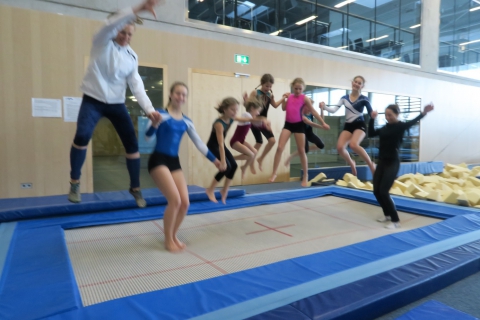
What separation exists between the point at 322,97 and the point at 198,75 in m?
2.98

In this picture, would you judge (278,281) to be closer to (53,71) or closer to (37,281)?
(37,281)

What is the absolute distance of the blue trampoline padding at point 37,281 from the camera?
150 cm

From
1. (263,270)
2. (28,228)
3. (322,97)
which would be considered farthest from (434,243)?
(322,97)

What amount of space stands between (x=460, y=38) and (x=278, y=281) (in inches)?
488

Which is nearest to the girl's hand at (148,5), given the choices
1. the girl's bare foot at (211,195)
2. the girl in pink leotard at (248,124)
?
the girl in pink leotard at (248,124)

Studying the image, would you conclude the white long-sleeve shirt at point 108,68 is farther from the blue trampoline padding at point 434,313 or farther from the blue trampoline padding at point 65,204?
the blue trampoline padding at point 434,313

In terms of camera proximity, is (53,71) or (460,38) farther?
(460,38)

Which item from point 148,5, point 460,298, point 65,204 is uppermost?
point 148,5

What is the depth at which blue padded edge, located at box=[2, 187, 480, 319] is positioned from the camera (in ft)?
4.94

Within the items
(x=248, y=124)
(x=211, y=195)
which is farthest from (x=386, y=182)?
(x=211, y=195)

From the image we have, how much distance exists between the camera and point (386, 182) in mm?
3459

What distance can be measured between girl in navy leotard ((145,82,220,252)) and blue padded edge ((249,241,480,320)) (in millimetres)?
1206

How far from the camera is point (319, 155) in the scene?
7.75m

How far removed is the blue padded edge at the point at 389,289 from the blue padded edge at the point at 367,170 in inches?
183
